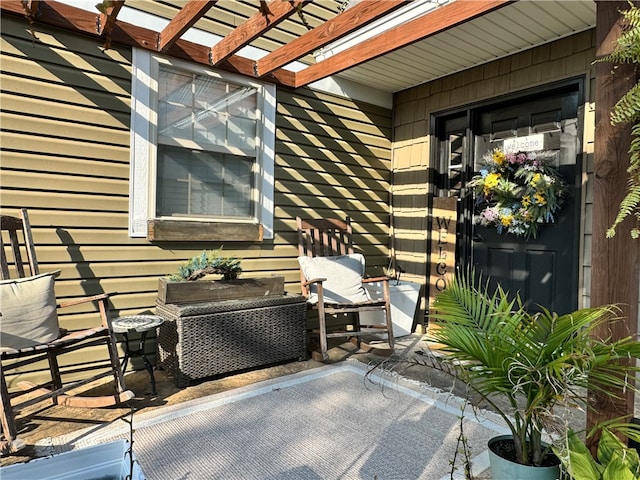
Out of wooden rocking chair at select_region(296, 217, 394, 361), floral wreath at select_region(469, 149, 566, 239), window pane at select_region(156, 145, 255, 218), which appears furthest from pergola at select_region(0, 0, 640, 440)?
wooden rocking chair at select_region(296, 217, 394, 361)

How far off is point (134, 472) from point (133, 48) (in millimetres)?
2871

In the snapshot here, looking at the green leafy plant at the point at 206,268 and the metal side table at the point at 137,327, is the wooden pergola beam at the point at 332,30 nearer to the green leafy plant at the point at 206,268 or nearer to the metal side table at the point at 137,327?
the green leafy plant at the point at 206,268

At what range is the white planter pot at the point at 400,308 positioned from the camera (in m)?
4.09

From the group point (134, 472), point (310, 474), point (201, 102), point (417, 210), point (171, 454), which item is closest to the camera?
point (134, 472)

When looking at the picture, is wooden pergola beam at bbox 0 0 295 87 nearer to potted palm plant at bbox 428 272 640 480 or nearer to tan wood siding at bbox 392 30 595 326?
tan wood siding at bbox 392 30 595 326

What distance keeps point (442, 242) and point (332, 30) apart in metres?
2.28

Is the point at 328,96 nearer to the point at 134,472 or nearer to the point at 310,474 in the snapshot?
the point at 310,474

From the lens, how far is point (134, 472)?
96 centimetres

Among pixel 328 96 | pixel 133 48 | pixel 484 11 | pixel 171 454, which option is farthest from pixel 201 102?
pixel 171 454

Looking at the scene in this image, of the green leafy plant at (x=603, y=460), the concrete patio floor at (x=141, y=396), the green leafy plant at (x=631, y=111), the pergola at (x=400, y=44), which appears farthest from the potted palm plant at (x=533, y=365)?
the concrete patio floor at (x=141, y=396)

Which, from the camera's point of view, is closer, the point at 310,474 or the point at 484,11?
the point at 310,474

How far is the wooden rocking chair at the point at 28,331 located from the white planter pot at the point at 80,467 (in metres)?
1.12

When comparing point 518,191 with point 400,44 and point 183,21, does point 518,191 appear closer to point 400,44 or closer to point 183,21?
point 400,44

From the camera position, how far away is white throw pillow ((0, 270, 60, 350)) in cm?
203
